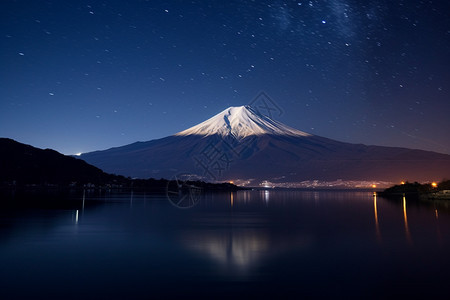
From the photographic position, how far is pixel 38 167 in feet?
483

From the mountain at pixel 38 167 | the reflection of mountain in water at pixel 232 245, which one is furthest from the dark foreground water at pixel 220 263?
the mountain at pixel 38 167

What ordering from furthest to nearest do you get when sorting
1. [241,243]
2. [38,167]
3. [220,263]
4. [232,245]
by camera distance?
1. [38,167]
2. [241,243]
3. [232,245]
4. [220,263]

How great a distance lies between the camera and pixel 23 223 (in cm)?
2380

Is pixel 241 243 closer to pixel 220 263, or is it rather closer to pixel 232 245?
pixel 232 245

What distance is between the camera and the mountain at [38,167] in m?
135

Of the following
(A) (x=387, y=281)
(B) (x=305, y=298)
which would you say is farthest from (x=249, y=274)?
(A) (x=387, y=281)

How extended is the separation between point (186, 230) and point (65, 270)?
11212 millimetres

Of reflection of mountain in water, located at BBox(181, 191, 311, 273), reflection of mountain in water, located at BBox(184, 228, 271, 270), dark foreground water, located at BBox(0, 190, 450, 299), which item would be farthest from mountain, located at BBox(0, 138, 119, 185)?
dark foreground water, located at BBox(0, 190, 450, 299)

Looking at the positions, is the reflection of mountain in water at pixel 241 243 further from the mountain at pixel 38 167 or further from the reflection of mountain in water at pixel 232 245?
the mountain at pixel 38 167

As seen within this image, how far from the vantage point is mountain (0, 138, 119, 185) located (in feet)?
444

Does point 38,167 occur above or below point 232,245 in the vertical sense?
above

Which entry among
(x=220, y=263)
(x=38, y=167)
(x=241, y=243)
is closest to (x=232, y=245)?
(x=241, y=243)

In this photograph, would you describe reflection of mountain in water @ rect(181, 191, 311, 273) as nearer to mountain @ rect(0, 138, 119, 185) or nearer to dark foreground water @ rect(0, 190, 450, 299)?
dark foreground water @ rect(0, 190, 450, 299)

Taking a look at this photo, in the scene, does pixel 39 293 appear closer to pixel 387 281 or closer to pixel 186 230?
pixel 387 281
